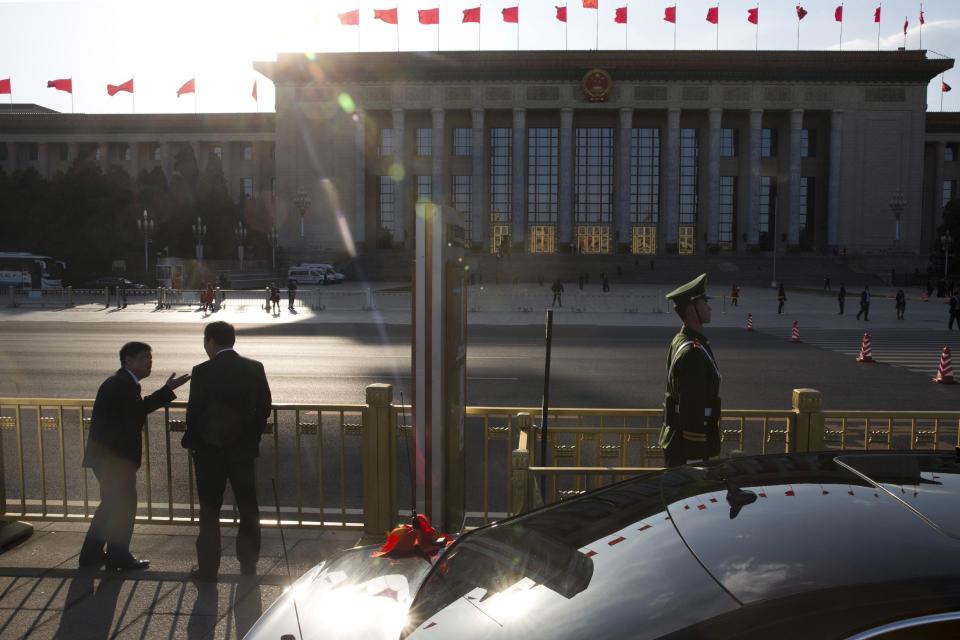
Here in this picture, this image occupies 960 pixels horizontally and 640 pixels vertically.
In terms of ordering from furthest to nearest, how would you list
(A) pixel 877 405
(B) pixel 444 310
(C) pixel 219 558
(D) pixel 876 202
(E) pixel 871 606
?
(D) pixel 876 202
(A) pixel 877 405
(C) pixel 219 558
(B) pixel 444 310
(E) pixel 871 606

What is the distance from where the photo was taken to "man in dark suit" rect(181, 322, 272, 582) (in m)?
5.09

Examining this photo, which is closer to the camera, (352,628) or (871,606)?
(871,606)

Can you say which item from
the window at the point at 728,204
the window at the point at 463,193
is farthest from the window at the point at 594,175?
the window at the point at 728,204

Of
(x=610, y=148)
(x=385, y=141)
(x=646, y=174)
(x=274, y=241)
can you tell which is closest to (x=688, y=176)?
(x=646, y=174)

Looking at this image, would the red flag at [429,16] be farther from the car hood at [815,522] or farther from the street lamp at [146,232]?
the car hood at [815,522]

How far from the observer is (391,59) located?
66.8 m

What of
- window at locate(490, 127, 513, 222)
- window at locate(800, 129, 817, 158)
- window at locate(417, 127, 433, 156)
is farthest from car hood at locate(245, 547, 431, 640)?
window at locate(800, 129, 817, 158)

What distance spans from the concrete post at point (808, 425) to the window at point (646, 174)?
225ft

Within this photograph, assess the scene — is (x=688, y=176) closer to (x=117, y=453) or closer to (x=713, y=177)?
(x=713, y=177)

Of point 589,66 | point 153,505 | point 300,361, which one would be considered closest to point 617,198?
point 589,66

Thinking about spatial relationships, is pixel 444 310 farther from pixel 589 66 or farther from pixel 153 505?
pixel 589 66

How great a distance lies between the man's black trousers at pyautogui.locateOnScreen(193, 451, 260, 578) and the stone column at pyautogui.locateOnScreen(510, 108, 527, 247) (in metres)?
66.4

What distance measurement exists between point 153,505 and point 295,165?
67.6 m

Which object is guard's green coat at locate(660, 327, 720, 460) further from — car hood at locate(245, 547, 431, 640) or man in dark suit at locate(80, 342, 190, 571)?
man in dark suit at locate(80, 342, 190, 571)
